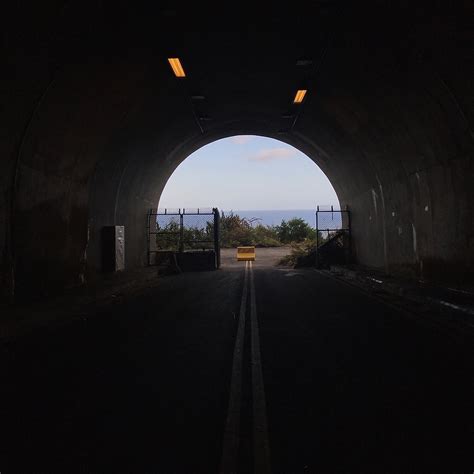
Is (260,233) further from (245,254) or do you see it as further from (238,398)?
(238,398)

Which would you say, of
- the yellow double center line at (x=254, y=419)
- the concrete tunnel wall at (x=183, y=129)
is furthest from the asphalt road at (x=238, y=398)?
the concrete tunnel wall at (x=183, y=129)

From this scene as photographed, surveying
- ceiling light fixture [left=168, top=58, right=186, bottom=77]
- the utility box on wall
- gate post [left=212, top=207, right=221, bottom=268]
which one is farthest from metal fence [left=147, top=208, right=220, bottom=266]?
ceiling light fixture [left=168, top=58, right=186, bottom=77]

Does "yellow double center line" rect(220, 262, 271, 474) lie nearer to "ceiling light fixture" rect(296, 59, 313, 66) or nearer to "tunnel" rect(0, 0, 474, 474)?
"tunnel" rect(0, 0, 474, 474)

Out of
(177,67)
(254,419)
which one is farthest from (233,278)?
(254,419)

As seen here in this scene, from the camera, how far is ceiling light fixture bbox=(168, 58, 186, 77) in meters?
10.9

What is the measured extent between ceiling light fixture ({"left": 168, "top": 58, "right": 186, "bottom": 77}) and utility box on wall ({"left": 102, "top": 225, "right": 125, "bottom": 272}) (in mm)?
6209

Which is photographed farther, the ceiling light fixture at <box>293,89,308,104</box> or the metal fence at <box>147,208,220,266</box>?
the metal fence at <box>147,208,220,266</box>

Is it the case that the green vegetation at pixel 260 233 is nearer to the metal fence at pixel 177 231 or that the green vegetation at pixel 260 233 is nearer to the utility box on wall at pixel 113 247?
the metal fence at pixel 177 231

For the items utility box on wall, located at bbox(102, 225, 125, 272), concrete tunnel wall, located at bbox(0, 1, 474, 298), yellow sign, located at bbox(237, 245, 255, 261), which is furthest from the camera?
yellow sign, located at bbox(237, 245, 255, 261)

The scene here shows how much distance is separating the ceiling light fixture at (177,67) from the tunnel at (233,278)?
20 cm

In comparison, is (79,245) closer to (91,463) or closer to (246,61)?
(246,61)

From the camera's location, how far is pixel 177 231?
3247cm

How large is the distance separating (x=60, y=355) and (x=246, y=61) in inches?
353

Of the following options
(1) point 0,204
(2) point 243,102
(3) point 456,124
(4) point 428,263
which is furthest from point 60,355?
(2) point 243,102
